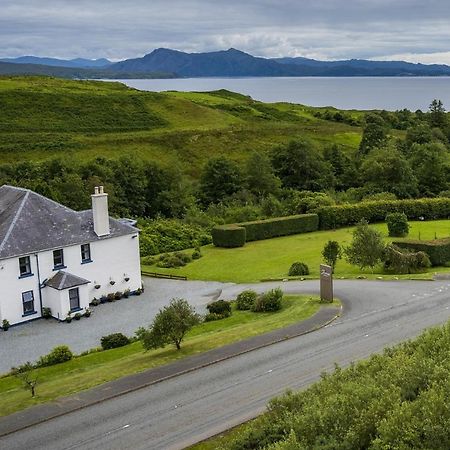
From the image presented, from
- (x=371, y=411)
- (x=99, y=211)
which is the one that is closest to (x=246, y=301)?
(x=99, y=211)

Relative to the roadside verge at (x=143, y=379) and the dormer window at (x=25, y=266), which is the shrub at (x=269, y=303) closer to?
the roadside verge at (x=143, y=379)

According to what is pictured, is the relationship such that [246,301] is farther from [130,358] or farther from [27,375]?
[27,375]

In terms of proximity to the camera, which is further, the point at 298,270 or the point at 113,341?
the point at 298,270

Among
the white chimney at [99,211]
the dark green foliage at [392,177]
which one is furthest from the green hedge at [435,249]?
the dark green foliage at [392,177]

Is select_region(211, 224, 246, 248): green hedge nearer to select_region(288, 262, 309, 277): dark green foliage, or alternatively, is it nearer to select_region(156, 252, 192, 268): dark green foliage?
select_region(156, 252, 192, 268): dark green foliage

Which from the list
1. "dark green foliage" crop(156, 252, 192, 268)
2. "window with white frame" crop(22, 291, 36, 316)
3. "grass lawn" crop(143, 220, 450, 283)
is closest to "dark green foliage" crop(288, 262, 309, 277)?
"grass lawn" crop(143, 220, 450, 283)

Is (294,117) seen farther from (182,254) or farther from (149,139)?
(182,254)
